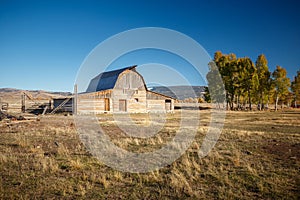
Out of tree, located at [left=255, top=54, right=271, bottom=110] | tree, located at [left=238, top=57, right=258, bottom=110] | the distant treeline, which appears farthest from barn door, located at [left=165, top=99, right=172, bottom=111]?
tree, located at [left=255, top=54, right=271, bottom=110]

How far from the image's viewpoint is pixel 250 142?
11133mm

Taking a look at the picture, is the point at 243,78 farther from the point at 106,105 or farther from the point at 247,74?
the point at 106,105

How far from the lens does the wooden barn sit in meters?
32.6

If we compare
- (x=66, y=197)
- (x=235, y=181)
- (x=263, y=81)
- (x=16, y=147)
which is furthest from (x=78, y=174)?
(x=263, y=81)

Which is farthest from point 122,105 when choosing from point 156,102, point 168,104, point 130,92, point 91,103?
point 168,104

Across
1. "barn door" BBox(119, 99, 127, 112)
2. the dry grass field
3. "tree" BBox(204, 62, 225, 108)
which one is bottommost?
the dry grass field

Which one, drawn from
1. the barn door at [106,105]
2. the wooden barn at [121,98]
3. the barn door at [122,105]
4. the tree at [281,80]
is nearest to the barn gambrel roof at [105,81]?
the wooden barn at [121,98]

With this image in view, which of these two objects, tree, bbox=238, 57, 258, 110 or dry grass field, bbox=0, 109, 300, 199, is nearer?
dry grass field, bbox=0, 109, 300, 199

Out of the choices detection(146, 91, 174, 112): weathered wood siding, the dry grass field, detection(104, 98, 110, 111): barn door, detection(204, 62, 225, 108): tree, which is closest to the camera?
the dry grass field

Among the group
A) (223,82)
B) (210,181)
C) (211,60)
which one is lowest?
(210,181)

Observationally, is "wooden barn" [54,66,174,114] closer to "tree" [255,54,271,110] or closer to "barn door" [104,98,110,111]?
"barn door" [104,98,110,111]

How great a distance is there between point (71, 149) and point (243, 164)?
21.9 feet

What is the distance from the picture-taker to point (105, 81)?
3897 centimetres

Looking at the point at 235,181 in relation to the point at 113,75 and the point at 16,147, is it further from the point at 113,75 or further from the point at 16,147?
the point at 113,75
